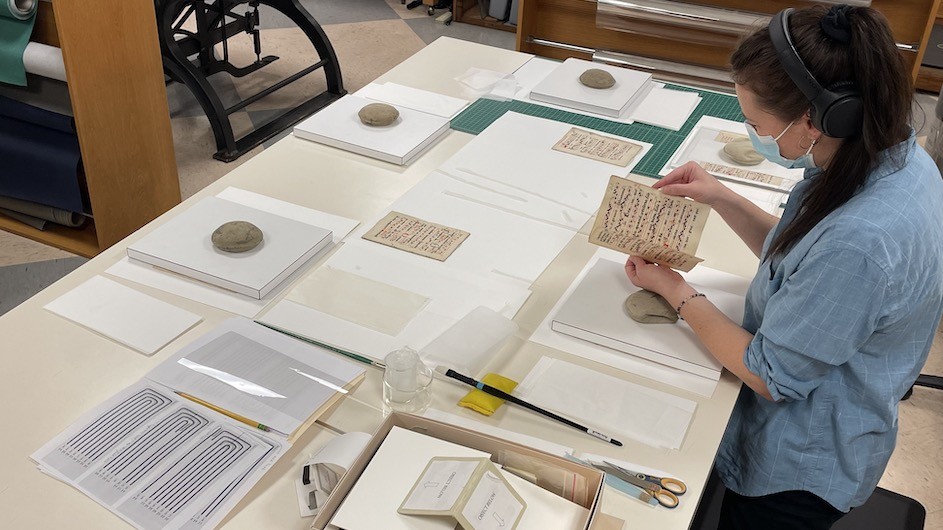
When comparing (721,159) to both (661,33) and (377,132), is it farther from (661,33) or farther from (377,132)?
(661,33)

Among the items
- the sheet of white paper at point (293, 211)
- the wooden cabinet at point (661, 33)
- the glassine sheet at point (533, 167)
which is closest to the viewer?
the sheet of white paper at point (293, 211)

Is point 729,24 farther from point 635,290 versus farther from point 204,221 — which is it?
point 204,221

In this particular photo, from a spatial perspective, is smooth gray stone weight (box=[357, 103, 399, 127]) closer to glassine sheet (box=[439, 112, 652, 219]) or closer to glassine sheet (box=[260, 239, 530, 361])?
glassine sheet (box=[439, 112, 652, 219])

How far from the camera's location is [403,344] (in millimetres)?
1361

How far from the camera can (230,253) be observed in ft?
5.02

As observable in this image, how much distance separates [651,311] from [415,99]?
40.5 inches

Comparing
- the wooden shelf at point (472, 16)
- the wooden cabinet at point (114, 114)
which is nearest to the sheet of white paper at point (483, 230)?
the wooden cabinet at point (114, 114)

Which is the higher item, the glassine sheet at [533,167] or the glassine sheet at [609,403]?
the glassine sheet at [533,167]

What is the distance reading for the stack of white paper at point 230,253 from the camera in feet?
4.84

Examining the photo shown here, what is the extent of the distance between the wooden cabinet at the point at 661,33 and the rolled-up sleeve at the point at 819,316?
2.24 metres

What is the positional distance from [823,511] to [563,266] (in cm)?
59

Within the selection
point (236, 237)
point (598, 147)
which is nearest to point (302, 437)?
point (236, 237)

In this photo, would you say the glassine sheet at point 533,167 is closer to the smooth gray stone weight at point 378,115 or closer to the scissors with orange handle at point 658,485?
the smooth gray stone weight at point 378,115

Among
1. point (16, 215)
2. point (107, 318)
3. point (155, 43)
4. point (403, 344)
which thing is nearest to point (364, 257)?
point (403, 344)
